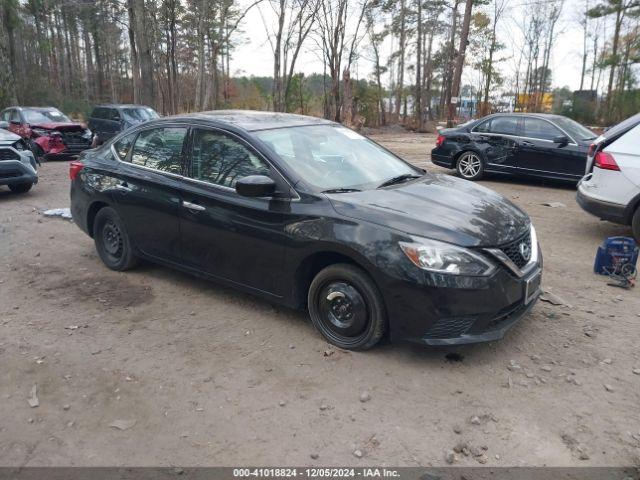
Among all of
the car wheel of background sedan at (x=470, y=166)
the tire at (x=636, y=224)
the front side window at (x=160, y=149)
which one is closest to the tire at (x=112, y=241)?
the front side window at (x=160, y=149)

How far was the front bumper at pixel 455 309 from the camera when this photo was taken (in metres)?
3.41

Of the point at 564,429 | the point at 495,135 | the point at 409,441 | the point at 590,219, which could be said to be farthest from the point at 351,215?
the point at 495,135

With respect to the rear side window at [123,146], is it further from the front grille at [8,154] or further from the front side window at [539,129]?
the front side window at [539,129]

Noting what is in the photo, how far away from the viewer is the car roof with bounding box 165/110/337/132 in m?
4.58

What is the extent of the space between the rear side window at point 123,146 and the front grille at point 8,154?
4973mm

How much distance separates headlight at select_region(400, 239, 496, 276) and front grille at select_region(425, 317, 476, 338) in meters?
0.31

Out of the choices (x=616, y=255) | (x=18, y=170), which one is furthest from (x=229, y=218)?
(x=18, y=170)

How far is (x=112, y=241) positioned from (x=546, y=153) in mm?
8277

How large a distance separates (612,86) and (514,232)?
33437mm

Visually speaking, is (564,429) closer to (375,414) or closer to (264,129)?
(375,414)

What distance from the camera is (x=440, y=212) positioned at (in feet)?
12.4

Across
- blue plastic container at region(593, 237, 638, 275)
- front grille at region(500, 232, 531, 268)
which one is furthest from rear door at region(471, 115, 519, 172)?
front grille at region(500, 232, 531, 268)

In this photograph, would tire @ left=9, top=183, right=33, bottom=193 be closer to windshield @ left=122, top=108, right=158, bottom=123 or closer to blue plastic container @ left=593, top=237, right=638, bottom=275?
windshield @ left=122, top=108, right=158, bottom=123

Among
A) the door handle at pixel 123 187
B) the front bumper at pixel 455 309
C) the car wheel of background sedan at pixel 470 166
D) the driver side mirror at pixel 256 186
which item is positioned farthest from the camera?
the car wheel of background sedan at pixel 470 166
